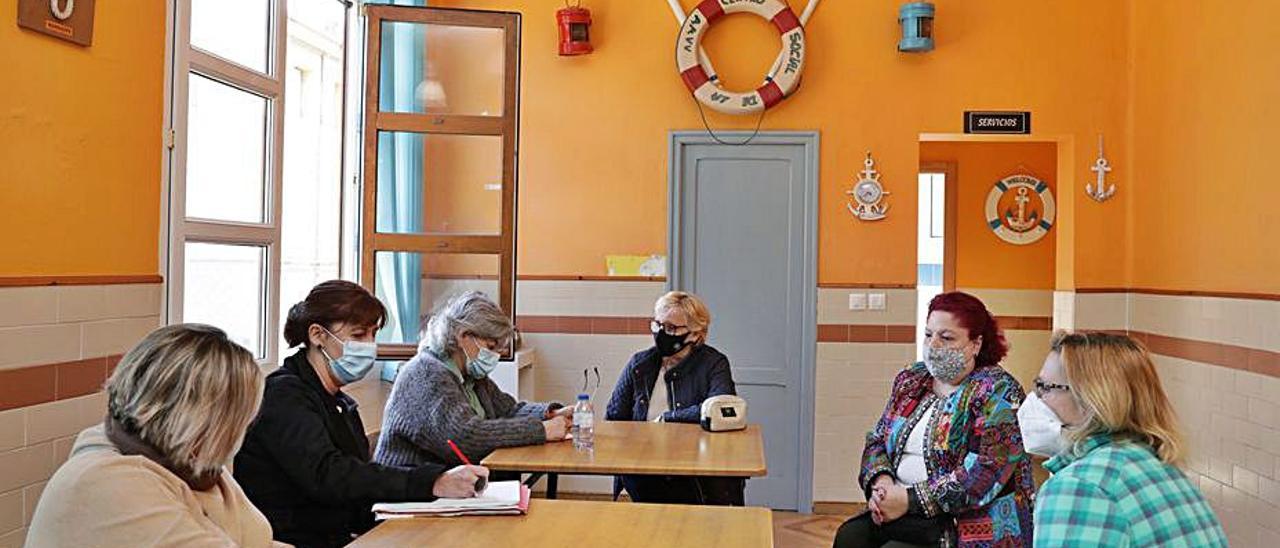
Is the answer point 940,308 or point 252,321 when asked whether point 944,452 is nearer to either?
point 940,308

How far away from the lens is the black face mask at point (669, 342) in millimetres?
4770

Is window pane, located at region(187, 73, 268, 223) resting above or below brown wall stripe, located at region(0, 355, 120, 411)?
above

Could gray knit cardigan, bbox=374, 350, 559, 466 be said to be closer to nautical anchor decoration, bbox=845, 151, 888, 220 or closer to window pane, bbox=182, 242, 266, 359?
window pane, bbox=182, 242, 266, 359

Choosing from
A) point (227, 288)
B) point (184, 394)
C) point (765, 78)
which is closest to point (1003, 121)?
point (765, 78)

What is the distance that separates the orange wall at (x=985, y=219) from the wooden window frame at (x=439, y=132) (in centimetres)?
418

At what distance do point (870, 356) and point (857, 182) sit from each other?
0.94 meters

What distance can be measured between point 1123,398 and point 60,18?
9.20 ft

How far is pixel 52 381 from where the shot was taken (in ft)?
10.6

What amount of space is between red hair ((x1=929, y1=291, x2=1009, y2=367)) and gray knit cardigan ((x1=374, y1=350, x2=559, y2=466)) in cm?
137

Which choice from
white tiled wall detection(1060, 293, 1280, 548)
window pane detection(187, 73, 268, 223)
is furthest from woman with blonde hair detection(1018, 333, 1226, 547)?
window pane detection(187, 73, 268, 223)

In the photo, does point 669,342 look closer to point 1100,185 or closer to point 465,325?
point 465,325

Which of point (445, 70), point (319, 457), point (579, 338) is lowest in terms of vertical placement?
point (319, 457)

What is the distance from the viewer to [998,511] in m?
3.49

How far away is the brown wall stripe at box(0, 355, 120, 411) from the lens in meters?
3.05
